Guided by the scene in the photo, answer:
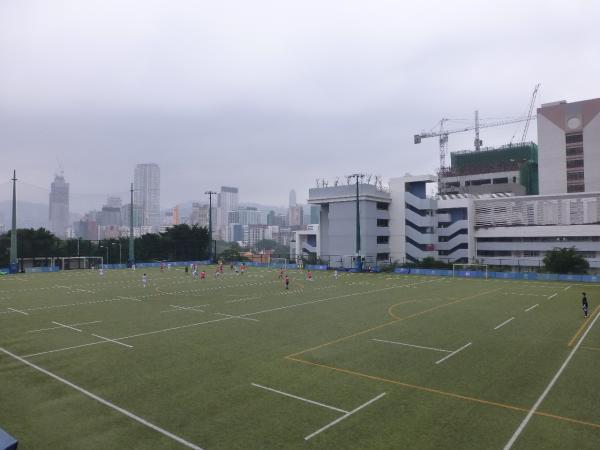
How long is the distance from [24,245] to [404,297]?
9256cm

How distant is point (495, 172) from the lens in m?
133

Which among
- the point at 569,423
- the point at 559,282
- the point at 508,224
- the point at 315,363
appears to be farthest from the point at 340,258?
the point at 569,423

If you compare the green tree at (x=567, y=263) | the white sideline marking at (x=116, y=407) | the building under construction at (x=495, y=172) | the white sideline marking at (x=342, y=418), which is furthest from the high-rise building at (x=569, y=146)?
the white sideline marking at (x=116, y=407)

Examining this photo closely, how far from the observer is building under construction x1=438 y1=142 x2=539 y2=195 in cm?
12650

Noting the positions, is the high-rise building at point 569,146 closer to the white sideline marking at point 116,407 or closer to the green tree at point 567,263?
the green tree at point 567,263

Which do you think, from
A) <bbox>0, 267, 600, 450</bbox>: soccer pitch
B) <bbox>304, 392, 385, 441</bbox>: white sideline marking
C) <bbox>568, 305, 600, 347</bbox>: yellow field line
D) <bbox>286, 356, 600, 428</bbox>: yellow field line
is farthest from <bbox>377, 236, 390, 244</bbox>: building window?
<bbox>304, 392, 385, 441</bbox>: white sideline marking

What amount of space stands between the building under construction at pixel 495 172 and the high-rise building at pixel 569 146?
1069 centimetres

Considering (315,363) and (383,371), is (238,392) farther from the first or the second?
(383,371)

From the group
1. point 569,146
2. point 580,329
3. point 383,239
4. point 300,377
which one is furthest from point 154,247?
point 569,146

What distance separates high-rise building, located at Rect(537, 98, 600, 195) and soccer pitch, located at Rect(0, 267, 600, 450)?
8857 cm

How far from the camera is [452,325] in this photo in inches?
1106

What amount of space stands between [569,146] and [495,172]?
24.9 meters

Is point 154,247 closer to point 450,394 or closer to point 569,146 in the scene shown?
point 450,394

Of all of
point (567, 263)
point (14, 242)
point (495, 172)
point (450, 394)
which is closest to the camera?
point (450, 394)
